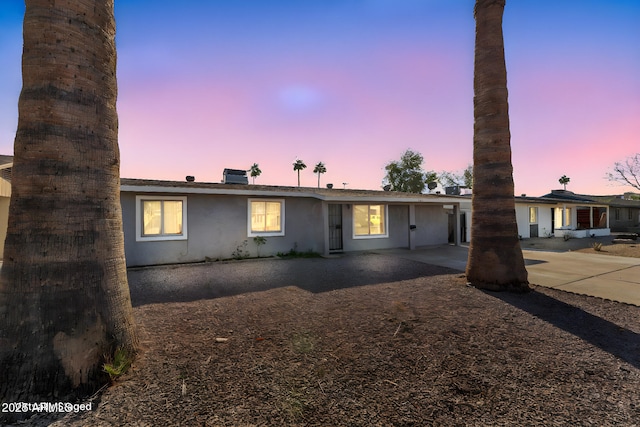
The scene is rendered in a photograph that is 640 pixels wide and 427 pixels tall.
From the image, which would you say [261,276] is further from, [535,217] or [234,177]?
[535,217]

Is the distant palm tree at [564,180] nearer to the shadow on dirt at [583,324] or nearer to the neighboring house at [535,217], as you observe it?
the neighboring house at [535,217]

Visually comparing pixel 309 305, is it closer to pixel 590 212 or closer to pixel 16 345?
pixel 16 345

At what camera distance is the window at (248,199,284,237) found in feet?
36.6

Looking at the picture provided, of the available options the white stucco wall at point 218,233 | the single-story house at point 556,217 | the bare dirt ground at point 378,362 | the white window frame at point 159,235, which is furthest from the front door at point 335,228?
the single-story house at point 556,217

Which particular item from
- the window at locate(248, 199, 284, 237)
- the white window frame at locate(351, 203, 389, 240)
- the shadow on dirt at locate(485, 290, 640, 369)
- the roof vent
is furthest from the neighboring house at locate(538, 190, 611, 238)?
the roof vent

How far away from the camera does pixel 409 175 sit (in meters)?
41.0

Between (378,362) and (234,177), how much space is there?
1166cm

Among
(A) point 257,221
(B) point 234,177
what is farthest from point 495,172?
(B) point 234,177

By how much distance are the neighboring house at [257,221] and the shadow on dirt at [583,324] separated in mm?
7107

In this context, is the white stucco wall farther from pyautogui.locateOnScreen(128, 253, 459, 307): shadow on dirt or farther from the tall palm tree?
the tall palm tree

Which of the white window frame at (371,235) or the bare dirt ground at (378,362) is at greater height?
the white window frame at (371,235)

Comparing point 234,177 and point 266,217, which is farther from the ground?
point 234,177

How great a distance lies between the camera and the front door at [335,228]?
1292 cm

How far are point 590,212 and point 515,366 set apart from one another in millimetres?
28221
